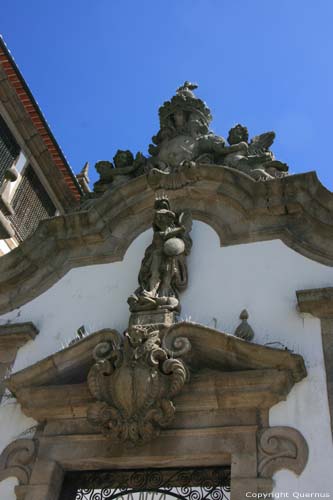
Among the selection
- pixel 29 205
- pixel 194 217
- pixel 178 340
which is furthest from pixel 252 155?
pixel 29 205

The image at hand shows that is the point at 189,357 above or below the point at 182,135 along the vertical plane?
below

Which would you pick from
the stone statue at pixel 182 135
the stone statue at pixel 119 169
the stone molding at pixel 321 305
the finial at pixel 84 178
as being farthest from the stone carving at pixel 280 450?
the finial at pixel 84 178

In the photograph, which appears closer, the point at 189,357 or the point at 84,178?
the point at 189,357

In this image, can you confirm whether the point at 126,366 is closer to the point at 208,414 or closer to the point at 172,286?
the point at 208,414

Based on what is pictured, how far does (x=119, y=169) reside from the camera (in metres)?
8.70

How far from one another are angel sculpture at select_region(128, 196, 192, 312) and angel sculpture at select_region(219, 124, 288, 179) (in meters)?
1.03

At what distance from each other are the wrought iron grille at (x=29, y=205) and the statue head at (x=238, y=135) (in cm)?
475

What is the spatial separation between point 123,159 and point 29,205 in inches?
168

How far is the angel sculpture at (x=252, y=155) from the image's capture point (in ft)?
25.3

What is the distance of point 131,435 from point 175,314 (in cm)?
133

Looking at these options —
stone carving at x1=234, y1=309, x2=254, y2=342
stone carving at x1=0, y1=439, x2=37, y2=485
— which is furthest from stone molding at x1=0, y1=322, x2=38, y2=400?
stone carving at x1=234, y1=309, x2=254, y2=342

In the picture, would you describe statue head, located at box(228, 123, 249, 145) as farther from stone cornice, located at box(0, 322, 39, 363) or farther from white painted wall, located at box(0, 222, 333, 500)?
stone cornice, located at box(0, 322, 39, 363)

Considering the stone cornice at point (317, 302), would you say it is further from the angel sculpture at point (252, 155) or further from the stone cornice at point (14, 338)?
the stone cornice at point (14, 338)

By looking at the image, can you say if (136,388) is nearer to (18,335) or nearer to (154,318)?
(154,318)
